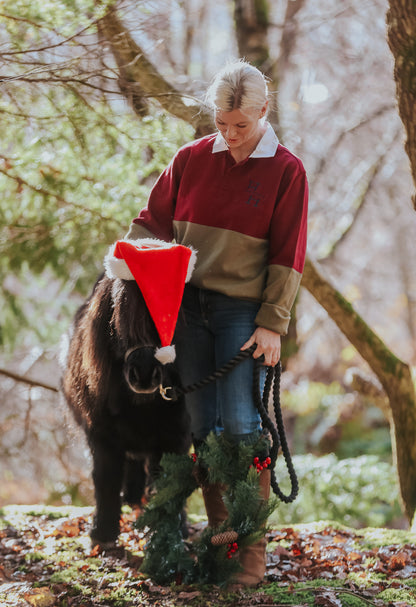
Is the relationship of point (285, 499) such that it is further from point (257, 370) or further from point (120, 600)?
point (120, 600)

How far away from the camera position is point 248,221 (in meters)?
2.95

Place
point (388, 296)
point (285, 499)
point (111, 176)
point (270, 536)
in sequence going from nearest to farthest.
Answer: point (285, 499) → point (270, 536) → point (111, 176) → point (388, 296)

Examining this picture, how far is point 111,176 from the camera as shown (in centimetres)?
475

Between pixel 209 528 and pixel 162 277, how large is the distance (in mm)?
1255

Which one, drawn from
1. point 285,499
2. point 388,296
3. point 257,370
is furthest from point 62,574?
point 388,296

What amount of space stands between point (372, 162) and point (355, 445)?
16.0ft

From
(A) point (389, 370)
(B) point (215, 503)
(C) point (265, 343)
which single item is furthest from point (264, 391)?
(A) point (389, 370)

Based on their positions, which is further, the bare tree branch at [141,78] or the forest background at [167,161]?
the forest background at [167,161]

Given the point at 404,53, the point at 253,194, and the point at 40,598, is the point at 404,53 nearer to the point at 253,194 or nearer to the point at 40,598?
the point at 253,194

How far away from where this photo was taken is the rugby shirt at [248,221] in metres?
2.90

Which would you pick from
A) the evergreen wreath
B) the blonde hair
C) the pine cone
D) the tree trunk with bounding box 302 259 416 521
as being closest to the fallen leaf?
the evergreen wreath

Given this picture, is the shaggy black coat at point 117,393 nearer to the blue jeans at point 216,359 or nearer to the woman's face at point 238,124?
the blue jeans at point 216,359

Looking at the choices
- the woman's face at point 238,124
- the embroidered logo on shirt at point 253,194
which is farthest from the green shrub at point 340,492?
the woman's face at point 238,124

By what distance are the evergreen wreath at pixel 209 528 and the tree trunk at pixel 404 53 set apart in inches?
82.6
